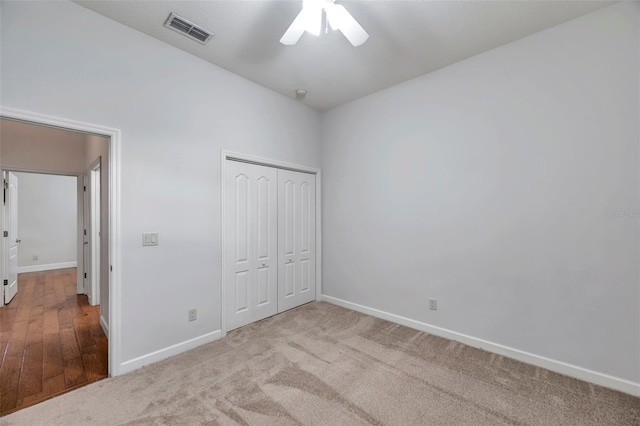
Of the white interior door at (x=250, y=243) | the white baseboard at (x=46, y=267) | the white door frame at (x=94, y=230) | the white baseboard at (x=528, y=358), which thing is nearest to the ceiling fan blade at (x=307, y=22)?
the white interior door at (x=250, y=243)

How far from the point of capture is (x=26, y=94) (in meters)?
1.86

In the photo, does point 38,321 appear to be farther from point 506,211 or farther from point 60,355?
point 506,211

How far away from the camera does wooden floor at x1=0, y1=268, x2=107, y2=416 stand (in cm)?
208

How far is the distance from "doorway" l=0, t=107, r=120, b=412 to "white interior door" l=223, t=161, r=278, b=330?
1.01 m

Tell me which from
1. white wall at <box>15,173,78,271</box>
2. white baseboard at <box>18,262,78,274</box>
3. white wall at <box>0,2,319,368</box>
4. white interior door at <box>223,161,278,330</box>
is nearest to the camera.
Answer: white wall at <box>0,2,319,368</box>

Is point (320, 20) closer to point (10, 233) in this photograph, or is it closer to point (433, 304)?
point (433, 304)

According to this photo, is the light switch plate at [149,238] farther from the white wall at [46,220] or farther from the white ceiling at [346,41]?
the white wall at [46,220]

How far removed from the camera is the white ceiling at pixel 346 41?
6.73 ft

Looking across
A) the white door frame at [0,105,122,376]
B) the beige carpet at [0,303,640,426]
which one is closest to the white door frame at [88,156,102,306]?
the white door frame at [0,105,122,376]

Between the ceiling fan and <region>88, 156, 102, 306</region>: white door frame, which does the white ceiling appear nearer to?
the ceiling fan

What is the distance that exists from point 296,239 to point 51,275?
6.02 meters

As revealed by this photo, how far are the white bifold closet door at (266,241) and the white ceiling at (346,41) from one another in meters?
1.18

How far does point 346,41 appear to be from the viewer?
8.06 ft

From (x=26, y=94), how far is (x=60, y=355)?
7.78 ft
